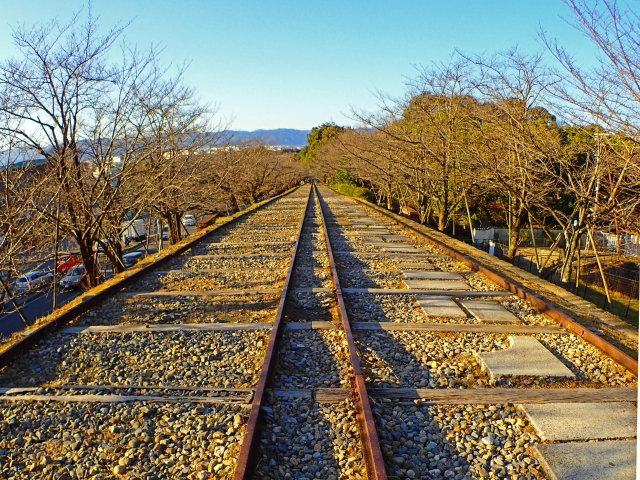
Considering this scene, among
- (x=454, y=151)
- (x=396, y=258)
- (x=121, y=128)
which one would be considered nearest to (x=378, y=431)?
(x=396, y=258)

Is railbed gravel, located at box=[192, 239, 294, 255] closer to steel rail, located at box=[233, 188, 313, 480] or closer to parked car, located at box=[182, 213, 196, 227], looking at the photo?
steel rail, located at box=[233, 188, 313, 480]

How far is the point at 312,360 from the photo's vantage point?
14.3 ft

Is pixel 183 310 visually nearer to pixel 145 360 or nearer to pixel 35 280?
pixel 145 360

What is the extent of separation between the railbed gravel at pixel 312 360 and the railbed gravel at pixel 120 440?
65 centimetres

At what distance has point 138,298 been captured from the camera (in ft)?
21.4

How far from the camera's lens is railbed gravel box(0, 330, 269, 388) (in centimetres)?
397

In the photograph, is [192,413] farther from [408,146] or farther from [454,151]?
[408,146]

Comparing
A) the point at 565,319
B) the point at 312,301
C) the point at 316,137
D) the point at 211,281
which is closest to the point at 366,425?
the point at 565,319

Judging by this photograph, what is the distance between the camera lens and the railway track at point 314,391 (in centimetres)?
291

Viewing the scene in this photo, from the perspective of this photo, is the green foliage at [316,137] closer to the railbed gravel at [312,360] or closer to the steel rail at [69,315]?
the steel rail at [69,315]

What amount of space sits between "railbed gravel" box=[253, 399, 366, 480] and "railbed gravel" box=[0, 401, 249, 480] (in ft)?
0.68

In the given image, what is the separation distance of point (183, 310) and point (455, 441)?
3.84m

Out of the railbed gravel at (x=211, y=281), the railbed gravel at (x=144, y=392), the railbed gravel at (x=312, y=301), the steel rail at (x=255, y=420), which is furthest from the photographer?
the railbed gravel at (x=211, y=281)

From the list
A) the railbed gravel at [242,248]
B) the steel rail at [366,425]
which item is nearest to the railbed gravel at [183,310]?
the steel rail at [366,425]
